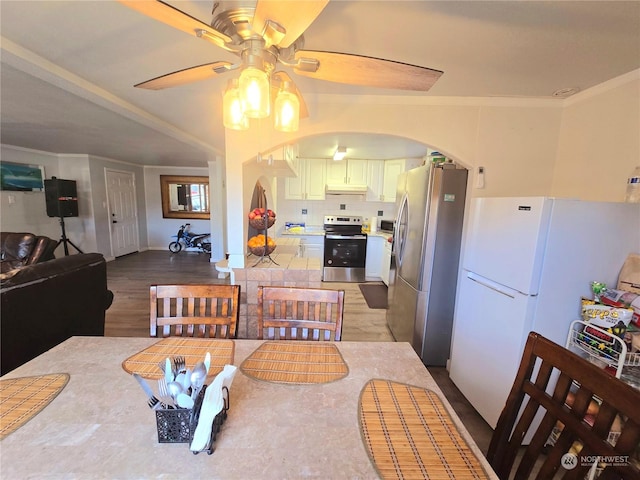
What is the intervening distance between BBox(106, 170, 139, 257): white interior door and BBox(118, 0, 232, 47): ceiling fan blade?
6319 mm

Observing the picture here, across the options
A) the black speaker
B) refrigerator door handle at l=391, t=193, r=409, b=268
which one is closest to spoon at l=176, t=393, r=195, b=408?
refrigerator door handle at l=391, t=193, r=409, b=268

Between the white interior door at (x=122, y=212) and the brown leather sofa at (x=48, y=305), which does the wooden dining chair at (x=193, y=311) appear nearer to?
the brown leather sofa at (x=48, y=305)

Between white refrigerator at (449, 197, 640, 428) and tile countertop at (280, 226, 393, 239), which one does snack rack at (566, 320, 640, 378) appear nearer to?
white refrigerator at (449, 197, 640, 428)

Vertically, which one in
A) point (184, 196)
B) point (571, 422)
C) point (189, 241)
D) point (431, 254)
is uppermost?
point (184, 196)

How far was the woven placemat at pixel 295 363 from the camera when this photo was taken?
1.00 metres

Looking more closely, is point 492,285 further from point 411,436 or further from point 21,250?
point 21,250

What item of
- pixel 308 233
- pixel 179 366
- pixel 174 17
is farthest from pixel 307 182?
pixel 179 366

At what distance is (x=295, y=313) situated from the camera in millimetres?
1392

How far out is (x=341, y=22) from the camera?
3.83ft

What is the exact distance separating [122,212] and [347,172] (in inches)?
201

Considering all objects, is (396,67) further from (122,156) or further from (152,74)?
(122,156)

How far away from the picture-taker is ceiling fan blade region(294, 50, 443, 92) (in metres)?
0.92

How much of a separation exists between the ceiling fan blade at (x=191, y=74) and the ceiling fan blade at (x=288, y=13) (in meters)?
0.26

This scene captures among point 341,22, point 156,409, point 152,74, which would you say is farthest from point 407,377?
point 152,74
